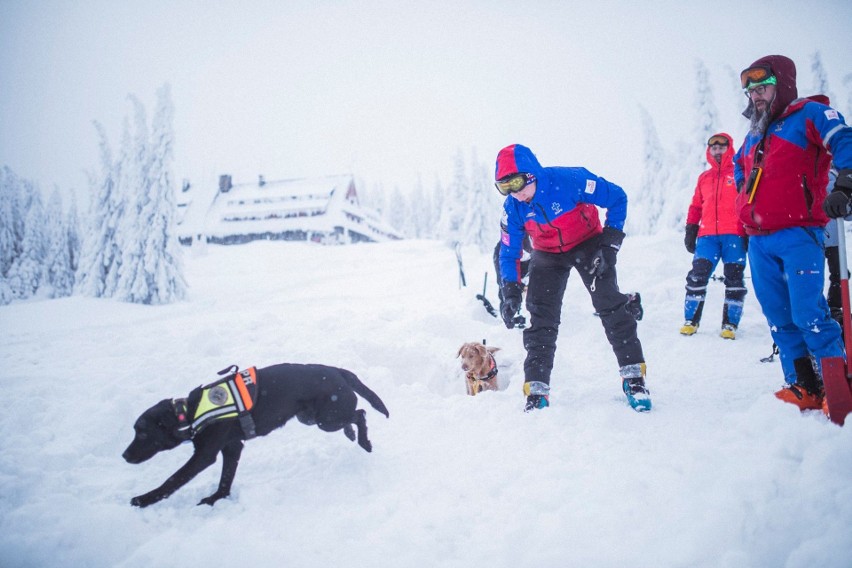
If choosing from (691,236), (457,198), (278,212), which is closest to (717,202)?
(691,236)

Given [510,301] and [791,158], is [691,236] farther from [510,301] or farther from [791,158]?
[510,301]

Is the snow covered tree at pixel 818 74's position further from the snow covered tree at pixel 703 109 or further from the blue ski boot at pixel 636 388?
the blue ski boot at pixel 636 388

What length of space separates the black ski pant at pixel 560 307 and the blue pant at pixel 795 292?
89cm

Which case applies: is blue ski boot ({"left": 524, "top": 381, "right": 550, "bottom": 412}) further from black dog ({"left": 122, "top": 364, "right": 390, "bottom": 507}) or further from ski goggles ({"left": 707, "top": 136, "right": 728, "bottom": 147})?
ski goggles ({"left": 707, "top": 136, "right": 728, "bottom": 147})

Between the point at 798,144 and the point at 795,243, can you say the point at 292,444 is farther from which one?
the point at 798,144

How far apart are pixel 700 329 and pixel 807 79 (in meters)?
24.8

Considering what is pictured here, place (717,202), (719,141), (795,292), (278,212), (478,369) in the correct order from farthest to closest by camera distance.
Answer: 1. (278,212)
2. (719,141)
3. (717,202)
4. (478,369)
5. (795,292)

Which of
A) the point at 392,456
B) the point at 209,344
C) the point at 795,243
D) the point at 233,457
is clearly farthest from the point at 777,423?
the point at 209,344

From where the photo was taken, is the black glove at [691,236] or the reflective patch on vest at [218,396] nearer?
the reflective patch on vest at [218,396]

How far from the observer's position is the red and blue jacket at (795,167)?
8.18ft

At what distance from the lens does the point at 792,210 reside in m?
2.54

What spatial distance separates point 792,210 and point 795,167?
0.95 ft

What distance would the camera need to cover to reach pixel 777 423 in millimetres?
1883

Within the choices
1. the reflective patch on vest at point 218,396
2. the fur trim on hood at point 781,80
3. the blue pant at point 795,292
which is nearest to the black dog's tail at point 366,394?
the reflective patch on vest at point 218,396
